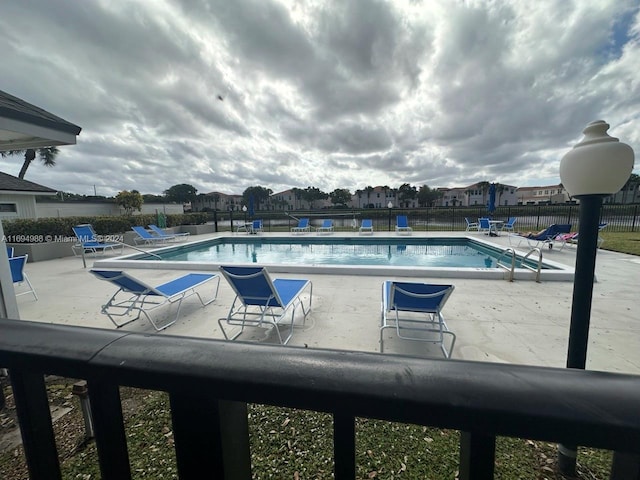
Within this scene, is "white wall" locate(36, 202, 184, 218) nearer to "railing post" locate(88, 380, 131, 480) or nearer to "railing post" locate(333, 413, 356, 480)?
"railing post" locate(88, 380, 131, 480)

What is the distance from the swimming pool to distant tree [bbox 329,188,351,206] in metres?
50.7

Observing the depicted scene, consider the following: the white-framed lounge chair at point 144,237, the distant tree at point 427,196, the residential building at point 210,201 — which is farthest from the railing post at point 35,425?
the residential building at point 210,201

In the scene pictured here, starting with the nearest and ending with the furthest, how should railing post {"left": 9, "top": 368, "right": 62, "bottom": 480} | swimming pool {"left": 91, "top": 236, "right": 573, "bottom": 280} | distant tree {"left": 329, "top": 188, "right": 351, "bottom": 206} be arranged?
railing post {"left": 9, "top": 368, "right": 62, "bottom": 480}
swimming pool {"left": 91, "top": 236, "right": 573, "bottom": 280}
distant tree {"left": 329, "top": 188, "right": 351, "bottom": 206}

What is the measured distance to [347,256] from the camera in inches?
391

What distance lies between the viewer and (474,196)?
208 ft

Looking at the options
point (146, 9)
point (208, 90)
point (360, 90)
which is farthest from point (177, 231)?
point (360, 90)

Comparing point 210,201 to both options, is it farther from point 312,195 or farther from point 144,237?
point 144,237

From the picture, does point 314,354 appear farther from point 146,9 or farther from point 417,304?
point 146,9

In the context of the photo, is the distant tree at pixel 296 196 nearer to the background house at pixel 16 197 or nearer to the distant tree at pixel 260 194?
the distant tree at pixel 260 194

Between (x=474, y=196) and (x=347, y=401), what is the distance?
7358cm

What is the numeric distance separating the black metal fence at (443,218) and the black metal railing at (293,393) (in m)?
16.3

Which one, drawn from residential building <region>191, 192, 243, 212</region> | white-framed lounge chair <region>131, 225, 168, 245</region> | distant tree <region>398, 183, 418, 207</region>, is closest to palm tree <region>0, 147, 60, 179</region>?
white-framed lounge chair <region>131, 225, 168, 245</region>

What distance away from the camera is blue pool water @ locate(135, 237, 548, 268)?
8.83m

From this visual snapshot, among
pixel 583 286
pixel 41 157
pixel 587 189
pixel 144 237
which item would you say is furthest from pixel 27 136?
pixel 41 157
